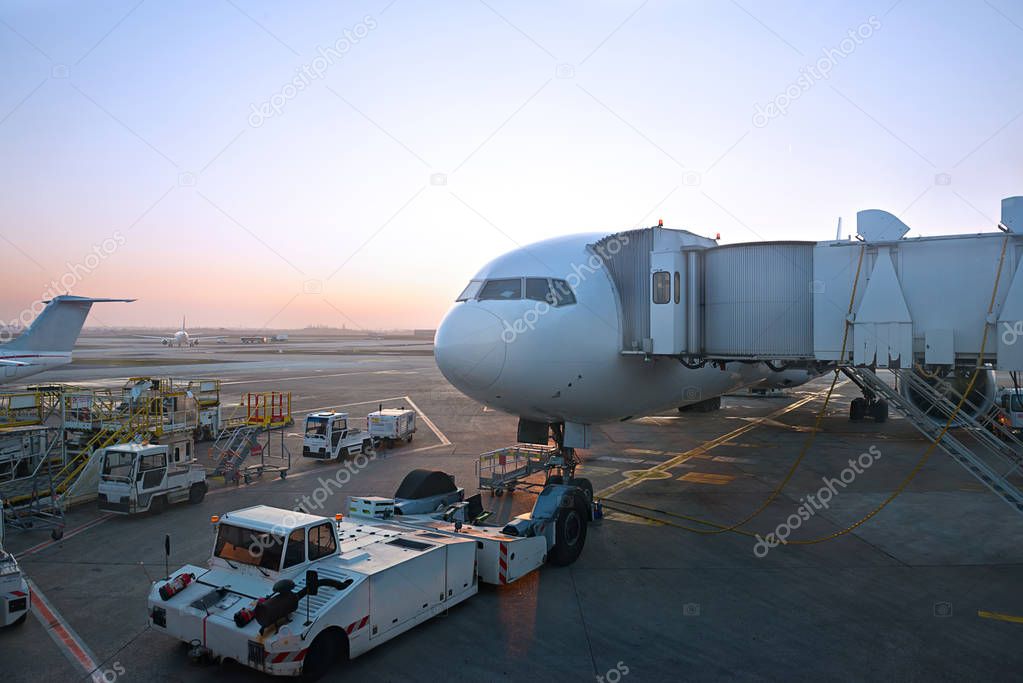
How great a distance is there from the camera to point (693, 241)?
16.6 meters

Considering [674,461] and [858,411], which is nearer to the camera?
[674,461]

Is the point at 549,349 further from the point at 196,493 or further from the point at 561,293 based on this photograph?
the point at 196,493

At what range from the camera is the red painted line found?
9.28 meters

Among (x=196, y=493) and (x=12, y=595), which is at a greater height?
(x=12, y=595)

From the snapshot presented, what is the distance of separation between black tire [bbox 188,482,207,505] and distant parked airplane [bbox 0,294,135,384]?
19.8 m

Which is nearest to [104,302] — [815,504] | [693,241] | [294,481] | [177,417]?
[177,417]

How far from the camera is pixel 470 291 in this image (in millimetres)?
15047

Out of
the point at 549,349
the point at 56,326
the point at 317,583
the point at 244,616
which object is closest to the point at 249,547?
the point at 244,616

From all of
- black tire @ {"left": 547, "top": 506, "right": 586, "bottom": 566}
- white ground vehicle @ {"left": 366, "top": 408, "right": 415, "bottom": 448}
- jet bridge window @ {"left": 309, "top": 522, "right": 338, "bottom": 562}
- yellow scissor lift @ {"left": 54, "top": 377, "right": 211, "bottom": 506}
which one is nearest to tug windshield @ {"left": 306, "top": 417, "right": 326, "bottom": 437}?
white ground vehicle @ {"left": 366, "top": 408, "right": 415, "bottom": 448}

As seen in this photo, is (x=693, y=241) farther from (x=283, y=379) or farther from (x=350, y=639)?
(x=283, y=379)

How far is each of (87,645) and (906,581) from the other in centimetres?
1439

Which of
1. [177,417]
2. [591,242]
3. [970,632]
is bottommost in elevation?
[970,632]

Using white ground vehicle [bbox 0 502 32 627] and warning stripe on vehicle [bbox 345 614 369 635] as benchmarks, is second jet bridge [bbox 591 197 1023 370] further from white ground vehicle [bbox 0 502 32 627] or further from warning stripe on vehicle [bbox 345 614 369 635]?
white ground vehicle [bbox 0 502 32 627]

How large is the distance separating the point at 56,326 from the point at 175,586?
3300cm
